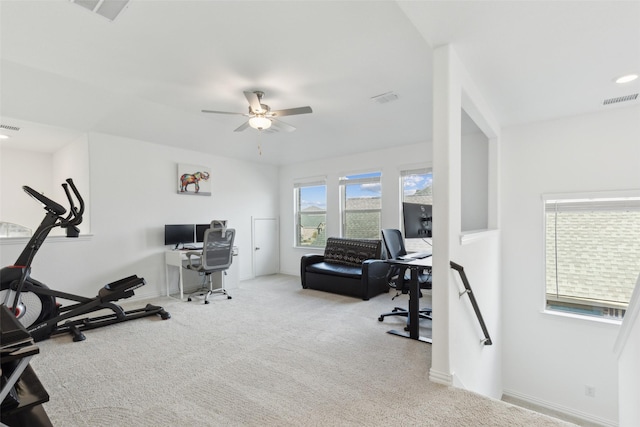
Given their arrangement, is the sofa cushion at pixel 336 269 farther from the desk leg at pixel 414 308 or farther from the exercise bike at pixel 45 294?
the exercise bike at pixel 45 294

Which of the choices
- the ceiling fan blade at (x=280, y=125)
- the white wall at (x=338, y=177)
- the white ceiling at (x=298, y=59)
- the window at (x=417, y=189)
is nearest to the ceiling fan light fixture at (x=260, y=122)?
the ceiling fan blade at (x=280, y=125)

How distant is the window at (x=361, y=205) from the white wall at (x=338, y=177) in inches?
5.3

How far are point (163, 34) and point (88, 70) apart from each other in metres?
1.23

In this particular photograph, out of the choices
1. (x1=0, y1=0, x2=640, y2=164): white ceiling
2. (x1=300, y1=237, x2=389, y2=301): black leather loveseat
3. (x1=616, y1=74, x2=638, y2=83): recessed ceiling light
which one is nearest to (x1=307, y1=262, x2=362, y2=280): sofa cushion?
(x1=300, y1=237, x2=389, y2=301): black leather loveseat

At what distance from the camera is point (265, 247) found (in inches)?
266

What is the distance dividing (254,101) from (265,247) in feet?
13.3

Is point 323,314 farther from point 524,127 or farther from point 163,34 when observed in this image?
point 524,127

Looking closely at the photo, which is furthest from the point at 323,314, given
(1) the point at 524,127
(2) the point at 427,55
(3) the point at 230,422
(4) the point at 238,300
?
(1) the point at 524,127

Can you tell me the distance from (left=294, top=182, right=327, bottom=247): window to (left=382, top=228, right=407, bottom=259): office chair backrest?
2.48 meters

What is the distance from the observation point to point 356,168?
589 cm

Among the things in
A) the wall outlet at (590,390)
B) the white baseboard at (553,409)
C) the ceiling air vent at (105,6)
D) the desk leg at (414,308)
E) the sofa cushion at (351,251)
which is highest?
the ceiling air vent at (105,6)

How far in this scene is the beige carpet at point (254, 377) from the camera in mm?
1873

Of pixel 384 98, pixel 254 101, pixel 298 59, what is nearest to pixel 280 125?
pixel 254 101

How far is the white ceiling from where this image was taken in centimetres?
208
